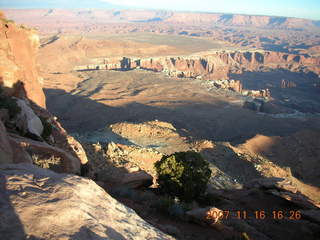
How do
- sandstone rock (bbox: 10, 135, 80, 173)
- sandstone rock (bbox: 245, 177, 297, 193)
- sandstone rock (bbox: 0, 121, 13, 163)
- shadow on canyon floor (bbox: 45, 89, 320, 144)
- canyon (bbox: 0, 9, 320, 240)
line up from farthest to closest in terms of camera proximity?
shadow on canyon floor (bbox: 45, 89, 320, 144), sandstone rock (bbox: 245, 177, 297, 193), sandstone rock (bbox: 10, 135, 80, 173), sandstone rock (bbox: 0, 121, 13, 163), canyon (bbox: 0, 9, 320, 240)

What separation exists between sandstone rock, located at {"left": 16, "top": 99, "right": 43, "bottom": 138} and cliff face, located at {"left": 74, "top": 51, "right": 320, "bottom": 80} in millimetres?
64680

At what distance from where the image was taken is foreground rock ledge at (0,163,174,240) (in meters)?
3.47

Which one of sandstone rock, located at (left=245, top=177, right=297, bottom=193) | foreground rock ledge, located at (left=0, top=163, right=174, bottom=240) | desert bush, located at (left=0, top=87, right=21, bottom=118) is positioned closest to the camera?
foreground rock ledge, located at (left=0, top=163, right=174, bottom=240)

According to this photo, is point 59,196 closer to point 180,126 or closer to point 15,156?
point 15,156

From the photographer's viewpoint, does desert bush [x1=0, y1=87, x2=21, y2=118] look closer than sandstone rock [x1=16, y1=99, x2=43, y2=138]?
No

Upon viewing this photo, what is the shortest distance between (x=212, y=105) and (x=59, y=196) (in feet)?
147

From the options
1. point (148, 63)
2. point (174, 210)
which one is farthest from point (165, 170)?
point (148, 63)

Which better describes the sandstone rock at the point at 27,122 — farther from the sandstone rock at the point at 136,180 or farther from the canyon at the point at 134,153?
the sandstone rock at the point at 136,180

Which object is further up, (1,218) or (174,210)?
(1,218)

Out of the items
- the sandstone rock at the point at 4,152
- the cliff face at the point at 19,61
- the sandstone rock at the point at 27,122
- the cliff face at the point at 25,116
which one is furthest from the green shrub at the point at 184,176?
the cliff face at the point at 19,61

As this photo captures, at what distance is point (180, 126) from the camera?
3731cm

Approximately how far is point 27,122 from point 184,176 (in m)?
6.34
